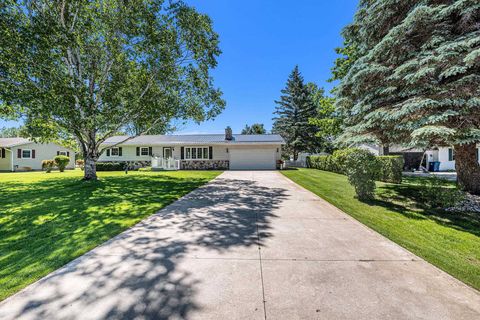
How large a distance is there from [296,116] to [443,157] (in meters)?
16.8

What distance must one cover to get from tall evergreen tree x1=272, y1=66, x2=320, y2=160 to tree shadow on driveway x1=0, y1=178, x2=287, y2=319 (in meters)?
27.0

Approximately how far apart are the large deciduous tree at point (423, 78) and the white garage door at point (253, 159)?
1444 centimetres

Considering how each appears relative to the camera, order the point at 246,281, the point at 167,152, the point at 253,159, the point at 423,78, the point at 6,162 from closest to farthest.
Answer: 1. the point at 246,281
2. the point at 423,78
3. the point at 253,159
4. the point at 6,162
5. the point at 167,152

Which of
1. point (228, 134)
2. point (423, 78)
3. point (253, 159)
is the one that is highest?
point (228, 134)

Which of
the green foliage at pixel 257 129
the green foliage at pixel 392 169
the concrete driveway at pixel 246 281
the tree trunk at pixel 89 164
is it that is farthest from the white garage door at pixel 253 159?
the green foliage at pixel 257 129

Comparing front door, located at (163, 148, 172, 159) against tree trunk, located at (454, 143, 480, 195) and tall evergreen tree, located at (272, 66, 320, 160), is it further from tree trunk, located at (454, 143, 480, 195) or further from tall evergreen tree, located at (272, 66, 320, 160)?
tree trunk, located at (454, 143, 480, 195)

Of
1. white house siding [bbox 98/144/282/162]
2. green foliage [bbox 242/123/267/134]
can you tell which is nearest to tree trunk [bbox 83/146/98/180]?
white house siding [bbox 98/144/282/162]

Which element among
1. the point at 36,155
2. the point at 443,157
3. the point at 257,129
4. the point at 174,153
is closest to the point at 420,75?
the point at 443,157

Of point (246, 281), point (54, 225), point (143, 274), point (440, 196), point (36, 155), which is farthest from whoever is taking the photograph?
point (36, 155)

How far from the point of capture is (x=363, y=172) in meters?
7.00

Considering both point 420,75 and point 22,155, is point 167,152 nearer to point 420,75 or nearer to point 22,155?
point 22,155

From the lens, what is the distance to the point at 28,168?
2459 cm

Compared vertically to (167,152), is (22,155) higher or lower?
lower

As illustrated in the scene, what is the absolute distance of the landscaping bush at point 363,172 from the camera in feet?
23.0
